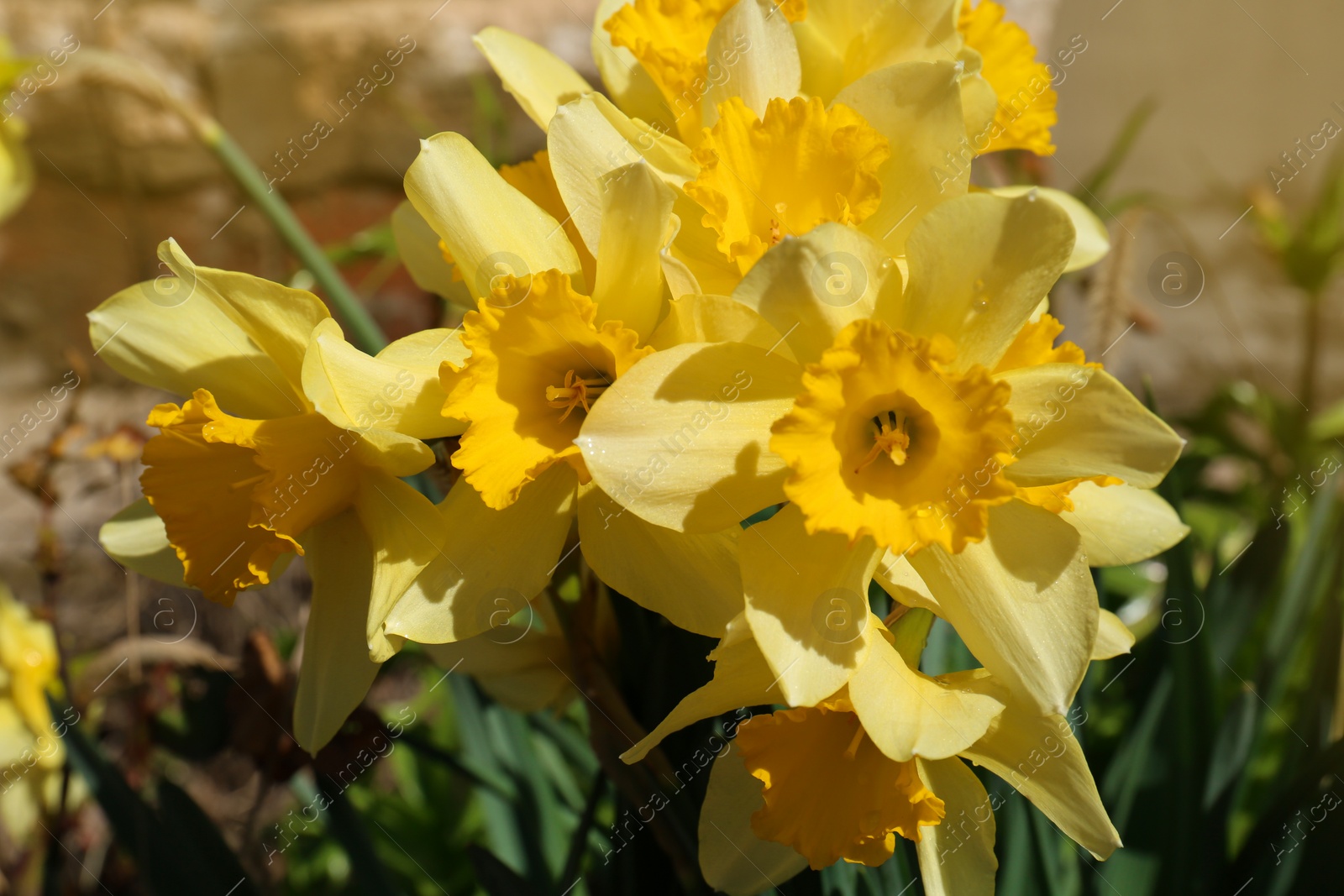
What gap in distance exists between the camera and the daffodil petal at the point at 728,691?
55cm

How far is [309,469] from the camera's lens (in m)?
0.59

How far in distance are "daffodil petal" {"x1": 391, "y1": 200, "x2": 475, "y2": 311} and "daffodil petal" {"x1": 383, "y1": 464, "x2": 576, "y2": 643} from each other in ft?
0.60

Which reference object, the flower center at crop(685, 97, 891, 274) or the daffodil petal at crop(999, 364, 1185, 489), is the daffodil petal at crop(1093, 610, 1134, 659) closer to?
the daffodil petal at crop(999, 364, 1185, 489)

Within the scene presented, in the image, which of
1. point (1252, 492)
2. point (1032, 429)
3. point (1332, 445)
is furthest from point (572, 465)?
point (1252, 492)

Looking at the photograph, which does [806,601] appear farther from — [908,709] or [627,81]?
[627,81]

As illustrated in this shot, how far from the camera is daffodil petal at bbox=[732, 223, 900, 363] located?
50cm

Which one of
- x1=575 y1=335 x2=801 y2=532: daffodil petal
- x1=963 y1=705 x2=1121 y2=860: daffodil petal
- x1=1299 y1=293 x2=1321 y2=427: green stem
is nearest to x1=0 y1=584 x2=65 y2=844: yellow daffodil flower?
x1=575 y1=335 x2=801 y2=532: daffodil petal

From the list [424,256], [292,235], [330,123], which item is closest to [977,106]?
[424,256]

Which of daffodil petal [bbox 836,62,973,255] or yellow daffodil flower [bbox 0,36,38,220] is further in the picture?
yellow daffodil flower [bbox 0,36,38,220]

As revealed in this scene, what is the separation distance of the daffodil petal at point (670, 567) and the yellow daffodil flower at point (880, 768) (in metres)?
0.03

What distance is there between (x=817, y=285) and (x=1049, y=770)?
38 cm

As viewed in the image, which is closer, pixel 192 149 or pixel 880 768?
pixel 880 768

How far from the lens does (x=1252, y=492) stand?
2086mm

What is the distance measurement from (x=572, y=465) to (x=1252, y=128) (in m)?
2.89
